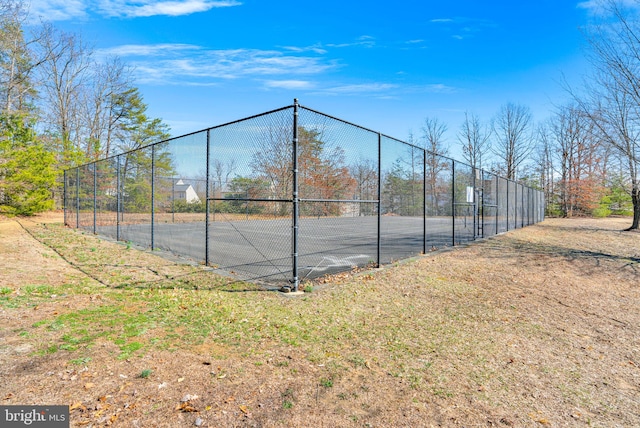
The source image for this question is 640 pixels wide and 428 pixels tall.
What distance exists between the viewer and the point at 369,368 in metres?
2.64

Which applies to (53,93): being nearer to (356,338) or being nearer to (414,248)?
(414,248)

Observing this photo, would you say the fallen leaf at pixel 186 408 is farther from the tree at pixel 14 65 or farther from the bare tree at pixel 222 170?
the tree at pixel 14 65

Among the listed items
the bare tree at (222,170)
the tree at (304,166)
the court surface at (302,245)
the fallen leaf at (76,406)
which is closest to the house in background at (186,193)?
the court surface at (302,245)

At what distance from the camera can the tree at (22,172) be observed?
15.3 meters

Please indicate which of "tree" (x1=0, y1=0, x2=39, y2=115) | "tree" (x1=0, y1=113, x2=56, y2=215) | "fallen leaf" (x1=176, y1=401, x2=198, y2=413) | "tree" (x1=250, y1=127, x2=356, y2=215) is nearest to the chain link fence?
"tree" (x1=250, y1=127, x2=356, y2=215)

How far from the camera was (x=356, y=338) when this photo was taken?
3221 millimetres

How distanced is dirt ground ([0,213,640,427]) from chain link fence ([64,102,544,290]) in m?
1.58

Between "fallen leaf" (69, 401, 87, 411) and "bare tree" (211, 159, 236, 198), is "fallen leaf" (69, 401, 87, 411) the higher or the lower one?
the lower one

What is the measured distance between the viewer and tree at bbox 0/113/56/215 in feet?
50.2

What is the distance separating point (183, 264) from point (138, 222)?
645 centimetres

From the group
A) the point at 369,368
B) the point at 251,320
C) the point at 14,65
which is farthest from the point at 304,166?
the point at 14,65

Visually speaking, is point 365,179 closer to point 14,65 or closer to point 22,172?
point 22,172

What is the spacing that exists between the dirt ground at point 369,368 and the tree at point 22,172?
14.5 metres

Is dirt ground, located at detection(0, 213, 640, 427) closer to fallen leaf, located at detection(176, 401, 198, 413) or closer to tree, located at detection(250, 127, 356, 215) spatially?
fallen leaf, located at detection(176, 401, 198, 413)
